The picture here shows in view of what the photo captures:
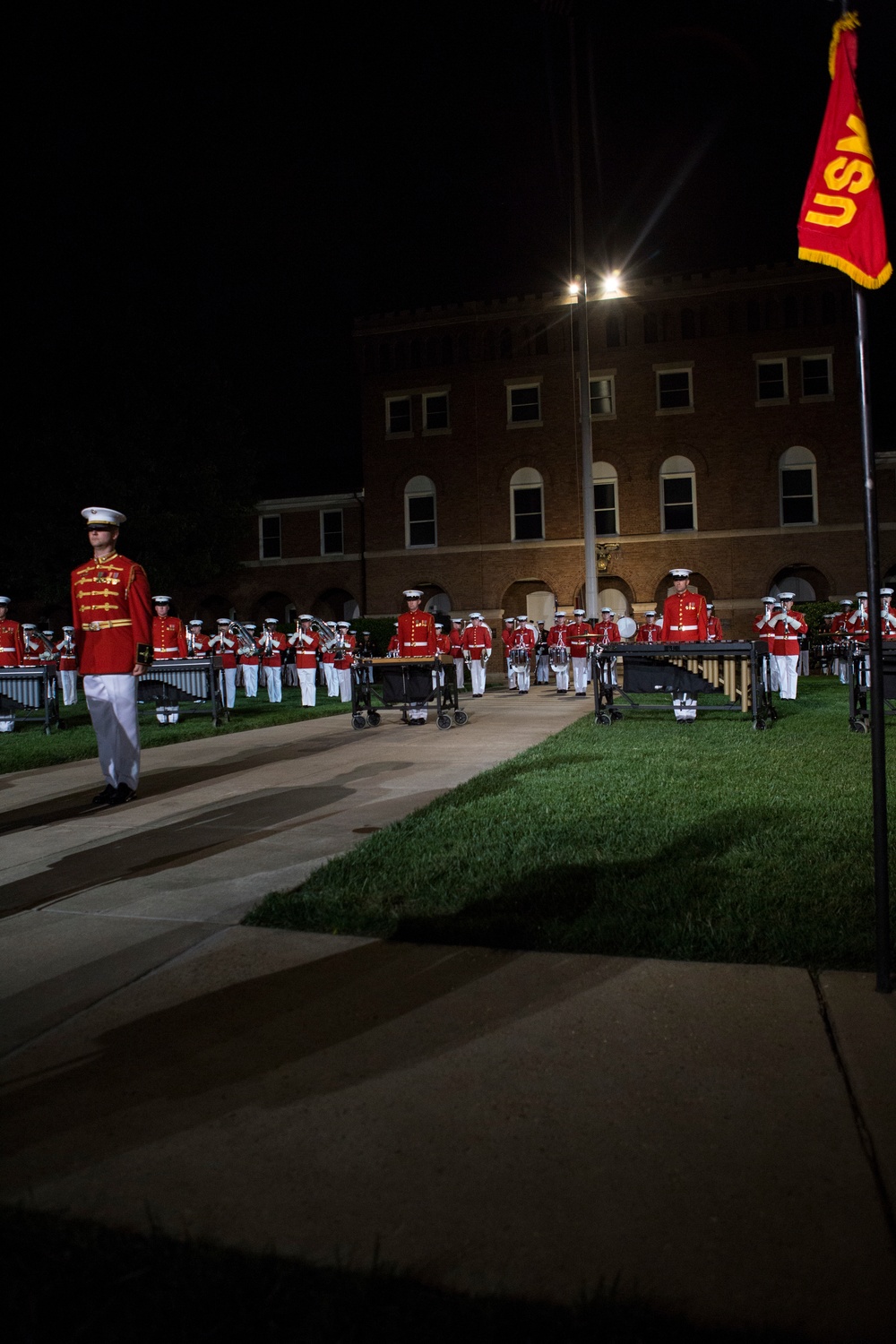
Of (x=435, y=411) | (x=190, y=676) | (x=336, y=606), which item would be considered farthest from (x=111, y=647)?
(x=336, y=606)

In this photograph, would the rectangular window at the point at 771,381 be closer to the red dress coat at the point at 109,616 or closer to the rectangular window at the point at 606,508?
the rectangular window at the point at 606,508

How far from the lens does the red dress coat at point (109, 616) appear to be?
318 inches

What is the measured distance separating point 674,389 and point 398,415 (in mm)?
10820

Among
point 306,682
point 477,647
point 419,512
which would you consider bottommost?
point 306,682

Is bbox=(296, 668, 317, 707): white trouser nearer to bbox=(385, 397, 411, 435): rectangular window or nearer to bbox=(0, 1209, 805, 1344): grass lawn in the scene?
bbox=(385, 397, 411, 435): rectangular window

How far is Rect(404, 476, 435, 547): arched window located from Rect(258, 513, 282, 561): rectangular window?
20.8ft

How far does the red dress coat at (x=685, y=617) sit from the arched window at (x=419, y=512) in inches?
894

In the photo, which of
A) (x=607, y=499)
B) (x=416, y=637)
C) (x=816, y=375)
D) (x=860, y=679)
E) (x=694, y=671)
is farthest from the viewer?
(x=607, y=499)

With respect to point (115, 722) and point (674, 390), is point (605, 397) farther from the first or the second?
point (115, 722)

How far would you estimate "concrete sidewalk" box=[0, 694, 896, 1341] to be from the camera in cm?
198

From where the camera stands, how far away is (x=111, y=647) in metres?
8.10

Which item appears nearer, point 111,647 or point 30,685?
point 111,647

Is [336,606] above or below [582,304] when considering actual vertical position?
below

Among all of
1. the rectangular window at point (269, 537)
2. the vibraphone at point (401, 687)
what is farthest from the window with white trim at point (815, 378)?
the vibraphone at point (401, 687)
